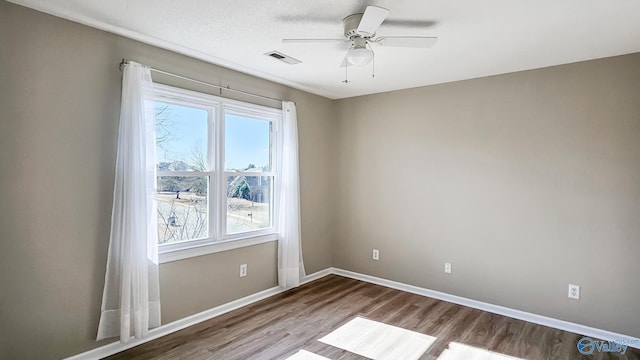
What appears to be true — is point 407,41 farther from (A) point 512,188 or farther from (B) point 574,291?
(B) point 574,291

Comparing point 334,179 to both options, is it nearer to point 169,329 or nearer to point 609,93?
A: point 169,329

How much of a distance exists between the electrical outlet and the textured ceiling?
6.79 feet

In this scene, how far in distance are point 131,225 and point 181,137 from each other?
3.04 feet

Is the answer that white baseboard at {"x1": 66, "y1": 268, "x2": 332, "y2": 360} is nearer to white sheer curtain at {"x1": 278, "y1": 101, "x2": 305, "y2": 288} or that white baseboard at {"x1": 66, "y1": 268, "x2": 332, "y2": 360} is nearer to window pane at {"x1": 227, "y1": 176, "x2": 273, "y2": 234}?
white sheer curtain at {"x1": 278, "y1": 101, "x2": 305, "y2": 288}

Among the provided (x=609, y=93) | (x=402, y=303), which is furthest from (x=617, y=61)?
(x=402, y=303)

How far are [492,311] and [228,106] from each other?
346 centimetres

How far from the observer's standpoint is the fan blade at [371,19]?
1.93 metres

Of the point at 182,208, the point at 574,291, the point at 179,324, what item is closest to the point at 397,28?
the point at 182,208

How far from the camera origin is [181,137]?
309 cm

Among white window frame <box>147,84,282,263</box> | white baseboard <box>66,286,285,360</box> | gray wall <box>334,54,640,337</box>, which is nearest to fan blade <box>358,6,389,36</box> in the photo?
white window frame <box>147,84,282,263</box>

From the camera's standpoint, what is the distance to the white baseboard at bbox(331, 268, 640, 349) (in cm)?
294

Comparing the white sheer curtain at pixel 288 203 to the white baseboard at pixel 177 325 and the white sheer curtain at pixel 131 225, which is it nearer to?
the white baseboard at pixel 177 325

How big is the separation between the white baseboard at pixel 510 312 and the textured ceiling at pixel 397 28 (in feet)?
7.94

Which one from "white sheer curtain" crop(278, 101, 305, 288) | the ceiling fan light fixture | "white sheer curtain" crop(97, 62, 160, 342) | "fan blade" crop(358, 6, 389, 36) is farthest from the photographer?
"white sheer curtain" crop(278, 101, 305, 288)
